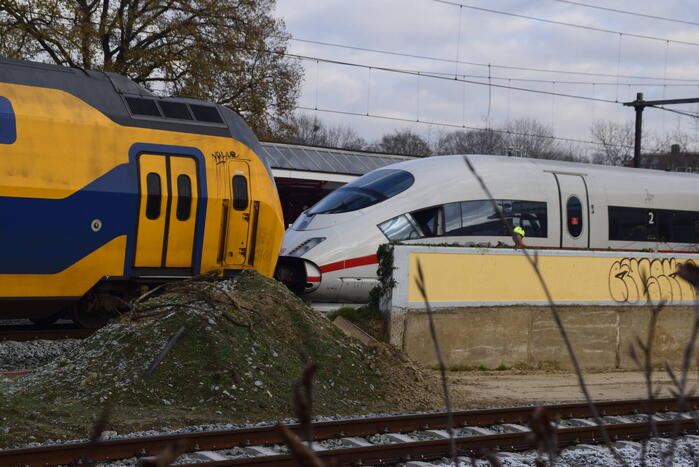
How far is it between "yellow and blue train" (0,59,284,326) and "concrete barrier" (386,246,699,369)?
2918 mm

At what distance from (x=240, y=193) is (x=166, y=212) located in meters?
1.43

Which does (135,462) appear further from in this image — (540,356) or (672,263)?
(672,263)

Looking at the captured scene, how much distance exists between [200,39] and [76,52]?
4.97 m

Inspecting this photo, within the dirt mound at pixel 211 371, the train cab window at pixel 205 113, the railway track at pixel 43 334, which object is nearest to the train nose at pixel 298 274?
the train cab window at pixel 205 113

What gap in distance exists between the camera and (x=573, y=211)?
1803cm

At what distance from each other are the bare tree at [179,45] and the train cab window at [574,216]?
16.4 m

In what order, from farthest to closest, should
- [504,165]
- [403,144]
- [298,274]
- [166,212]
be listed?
1. [403,144]
2. [504,165]
3. [298,274]
4. [166,212]

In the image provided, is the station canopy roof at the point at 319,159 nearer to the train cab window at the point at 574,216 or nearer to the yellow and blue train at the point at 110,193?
the train cab window at the point at 574,216

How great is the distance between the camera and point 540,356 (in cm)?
1461

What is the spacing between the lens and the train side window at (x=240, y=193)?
14.0 meters

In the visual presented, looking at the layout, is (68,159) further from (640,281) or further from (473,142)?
(473,142)

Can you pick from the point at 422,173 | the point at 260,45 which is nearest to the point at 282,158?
the point at 260,45

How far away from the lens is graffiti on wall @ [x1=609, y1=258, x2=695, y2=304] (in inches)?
621

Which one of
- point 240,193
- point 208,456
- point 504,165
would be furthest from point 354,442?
point 504,165
